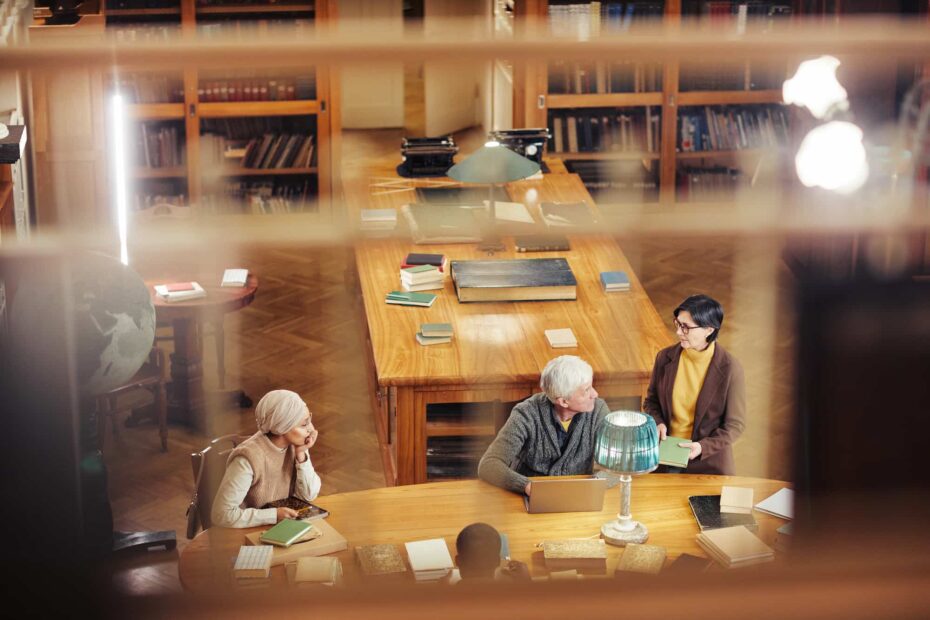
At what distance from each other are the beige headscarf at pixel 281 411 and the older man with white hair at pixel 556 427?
55 cm

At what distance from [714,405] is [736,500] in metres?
0.59

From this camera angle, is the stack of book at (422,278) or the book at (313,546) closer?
the book at (313,546)

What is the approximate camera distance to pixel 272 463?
369cm

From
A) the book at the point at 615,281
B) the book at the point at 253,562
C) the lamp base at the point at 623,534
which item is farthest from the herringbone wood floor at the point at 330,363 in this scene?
the book at the point at 253,562

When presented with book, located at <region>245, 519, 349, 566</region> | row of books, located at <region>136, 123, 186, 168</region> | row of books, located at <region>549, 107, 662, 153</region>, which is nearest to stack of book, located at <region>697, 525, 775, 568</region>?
book, located at <region>245, 519, 349, 566</region>

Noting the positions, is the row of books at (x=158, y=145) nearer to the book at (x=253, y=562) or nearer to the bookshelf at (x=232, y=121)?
the bookshelf at (x=232, y=121)

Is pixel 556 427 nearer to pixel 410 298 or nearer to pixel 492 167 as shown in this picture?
pixel 410 298

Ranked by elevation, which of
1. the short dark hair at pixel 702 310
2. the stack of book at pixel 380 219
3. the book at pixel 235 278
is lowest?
the book at pixel 235 278

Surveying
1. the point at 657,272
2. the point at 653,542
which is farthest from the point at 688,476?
the point at 657,272

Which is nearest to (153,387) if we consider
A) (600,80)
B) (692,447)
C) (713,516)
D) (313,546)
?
(313,546)

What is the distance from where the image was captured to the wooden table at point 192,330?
→ 5.36 metres

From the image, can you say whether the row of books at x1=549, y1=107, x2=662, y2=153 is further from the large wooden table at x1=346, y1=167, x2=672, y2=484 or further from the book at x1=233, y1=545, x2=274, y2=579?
the book at x1=233, y1=545, x2=274, y2=579

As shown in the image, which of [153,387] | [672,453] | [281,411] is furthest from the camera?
[153,387]

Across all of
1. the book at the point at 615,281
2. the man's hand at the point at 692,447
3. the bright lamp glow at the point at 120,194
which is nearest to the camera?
the bright lamp glow at the point at 120,194
